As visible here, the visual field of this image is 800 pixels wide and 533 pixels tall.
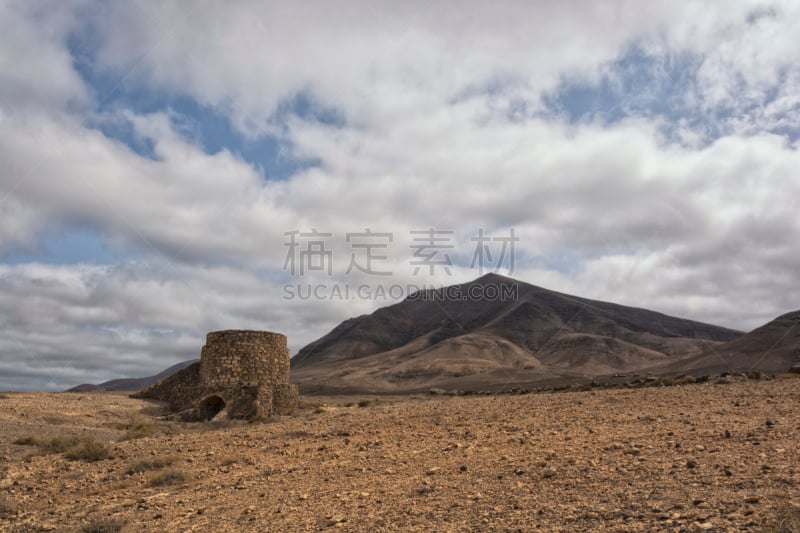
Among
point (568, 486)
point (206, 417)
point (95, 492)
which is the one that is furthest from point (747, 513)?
point (206, 417)

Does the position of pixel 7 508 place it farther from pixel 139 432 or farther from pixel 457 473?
pixel 139 432

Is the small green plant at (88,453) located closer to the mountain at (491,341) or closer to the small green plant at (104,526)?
the small green plant at (104,526)

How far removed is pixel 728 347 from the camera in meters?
50.4

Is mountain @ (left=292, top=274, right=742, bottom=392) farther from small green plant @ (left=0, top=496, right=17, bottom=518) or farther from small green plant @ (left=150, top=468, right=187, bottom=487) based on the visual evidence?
small green plant @ (left=0, top=496, right=17, bottom=518)

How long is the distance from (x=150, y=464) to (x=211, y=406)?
12.0m

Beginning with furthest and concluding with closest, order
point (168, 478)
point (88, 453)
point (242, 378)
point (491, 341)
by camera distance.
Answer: point (491, 341), point (242, 378), point (88, 453), point (168, 478)

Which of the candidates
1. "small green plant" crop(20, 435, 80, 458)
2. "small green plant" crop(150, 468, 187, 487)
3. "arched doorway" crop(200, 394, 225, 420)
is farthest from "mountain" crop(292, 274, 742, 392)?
"small green plant" crop(150, 468, 187, 487)

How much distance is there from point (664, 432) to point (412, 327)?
11068cm

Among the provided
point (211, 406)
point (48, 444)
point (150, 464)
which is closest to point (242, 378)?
point (211, 406)

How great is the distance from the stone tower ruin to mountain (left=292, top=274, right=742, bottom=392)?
30.4m

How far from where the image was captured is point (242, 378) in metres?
20.6

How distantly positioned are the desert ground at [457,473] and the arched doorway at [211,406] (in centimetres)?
745

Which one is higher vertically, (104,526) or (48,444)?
(48,444)

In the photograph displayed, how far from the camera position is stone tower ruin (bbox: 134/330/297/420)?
1992 cm
